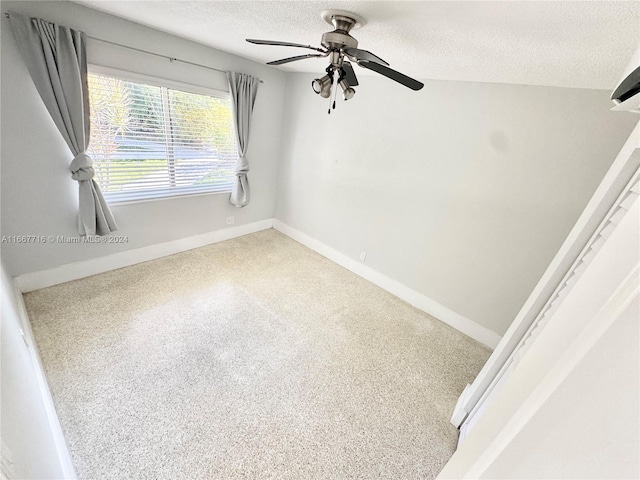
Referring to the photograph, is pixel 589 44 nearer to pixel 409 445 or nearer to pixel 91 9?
pixel 409 445

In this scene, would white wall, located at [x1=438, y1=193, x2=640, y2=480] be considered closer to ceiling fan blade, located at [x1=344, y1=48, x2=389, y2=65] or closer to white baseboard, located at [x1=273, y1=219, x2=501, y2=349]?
ceiling fan blade, located at [x1=344, y1=48, x2=389, y2=65]

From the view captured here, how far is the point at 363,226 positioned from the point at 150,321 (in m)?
2.37

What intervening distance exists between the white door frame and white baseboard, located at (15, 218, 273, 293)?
324cm

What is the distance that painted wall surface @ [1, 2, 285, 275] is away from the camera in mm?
1886

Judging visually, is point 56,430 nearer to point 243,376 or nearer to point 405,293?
point 243,376

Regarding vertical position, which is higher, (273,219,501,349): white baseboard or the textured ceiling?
the textured ceiling

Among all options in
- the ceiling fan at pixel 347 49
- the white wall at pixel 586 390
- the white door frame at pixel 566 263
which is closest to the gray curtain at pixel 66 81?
the ceiling fan at pixel 347 49

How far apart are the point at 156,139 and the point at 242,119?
99 cm

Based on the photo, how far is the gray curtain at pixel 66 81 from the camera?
5.94 ft

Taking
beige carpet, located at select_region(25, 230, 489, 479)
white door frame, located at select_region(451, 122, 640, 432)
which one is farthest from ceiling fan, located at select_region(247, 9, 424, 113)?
beige carpet, located at select_region(25, 230, 489, 479)

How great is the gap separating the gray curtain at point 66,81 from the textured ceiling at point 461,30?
0.33 meters

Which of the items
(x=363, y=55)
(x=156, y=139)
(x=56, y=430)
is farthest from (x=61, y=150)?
(x=363, y=55)

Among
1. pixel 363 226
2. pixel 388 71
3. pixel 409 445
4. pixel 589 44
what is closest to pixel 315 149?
pixel 363 226

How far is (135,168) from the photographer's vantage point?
2.61 metres
